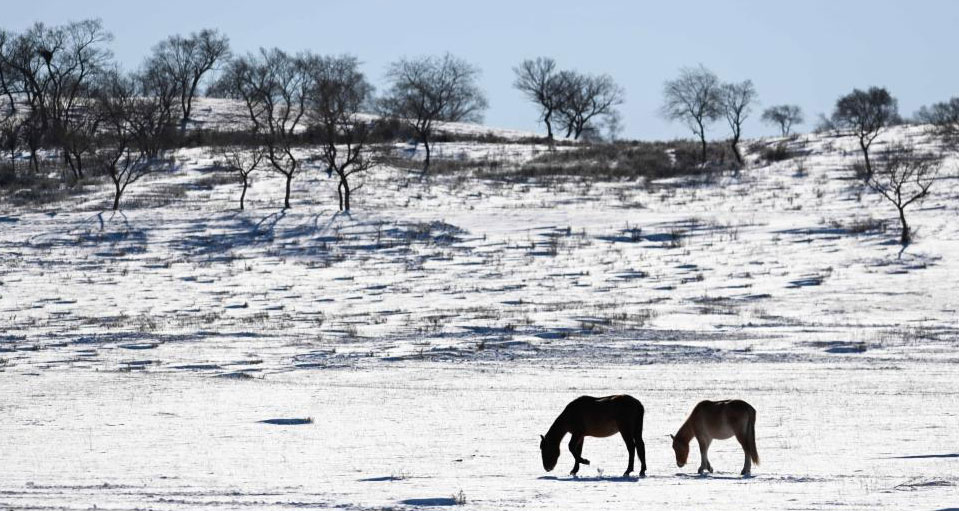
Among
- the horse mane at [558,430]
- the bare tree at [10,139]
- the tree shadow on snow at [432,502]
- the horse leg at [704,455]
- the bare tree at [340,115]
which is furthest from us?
the bare tree at [10,139]

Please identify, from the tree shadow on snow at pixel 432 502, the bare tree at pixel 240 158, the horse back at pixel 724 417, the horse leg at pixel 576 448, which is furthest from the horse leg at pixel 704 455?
the bare tree at pixel 240 158

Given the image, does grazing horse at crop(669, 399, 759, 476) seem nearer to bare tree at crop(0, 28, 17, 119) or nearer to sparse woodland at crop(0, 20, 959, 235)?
sparse woodland at crop(0, 20, 959, 235)

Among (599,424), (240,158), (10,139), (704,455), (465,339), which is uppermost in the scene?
(10,139)

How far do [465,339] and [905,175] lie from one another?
1134 inches

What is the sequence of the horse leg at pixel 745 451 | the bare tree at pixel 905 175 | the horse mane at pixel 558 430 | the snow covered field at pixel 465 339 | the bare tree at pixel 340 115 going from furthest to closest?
the bare tree at pixel 340 115
the bare tree at pixel 905 175
the snow covered field at pixel 465 339
the horse mane at pixel 558 430
the horse leg at pixel 745 451

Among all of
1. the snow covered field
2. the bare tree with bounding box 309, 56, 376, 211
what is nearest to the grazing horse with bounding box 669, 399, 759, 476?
the snow covered field

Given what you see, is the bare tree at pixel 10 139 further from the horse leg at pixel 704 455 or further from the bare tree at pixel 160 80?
the horse leg at pixel 704 455

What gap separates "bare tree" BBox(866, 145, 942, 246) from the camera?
152ft

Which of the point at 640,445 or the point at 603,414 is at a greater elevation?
the point at 603,414

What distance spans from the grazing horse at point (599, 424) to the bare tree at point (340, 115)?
41.9m

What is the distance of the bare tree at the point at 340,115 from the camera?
186 ft

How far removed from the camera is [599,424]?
9773 millimetres

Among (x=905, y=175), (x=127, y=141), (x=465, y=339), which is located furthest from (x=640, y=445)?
(x=127, y=141)

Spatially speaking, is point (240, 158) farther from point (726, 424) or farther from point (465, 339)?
point (726, 424)
